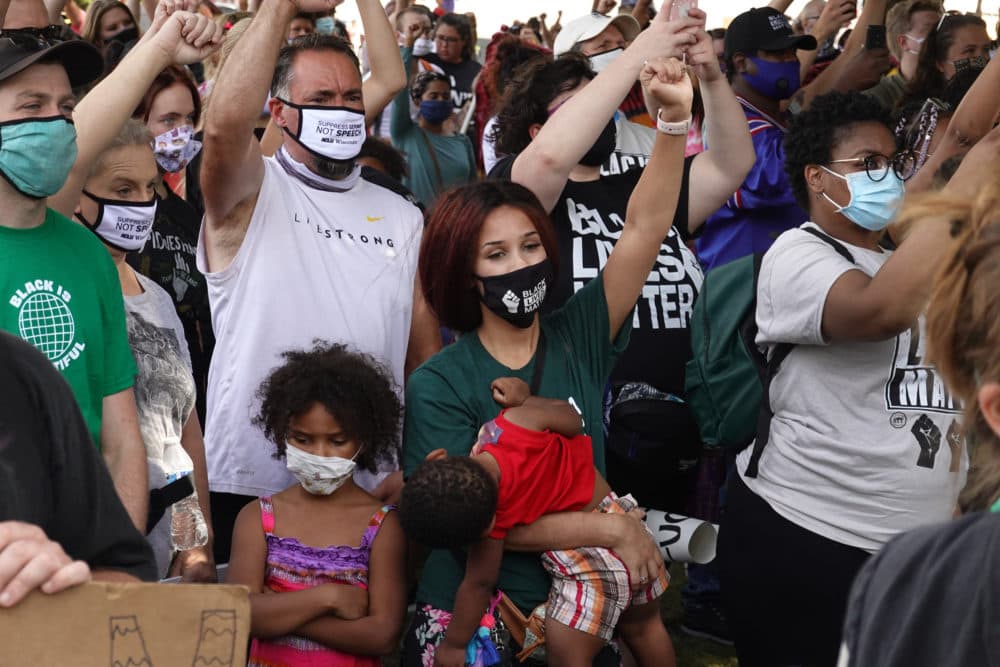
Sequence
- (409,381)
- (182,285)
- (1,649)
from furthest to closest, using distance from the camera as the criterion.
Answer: (182,285)
(409,381)
(1,649)

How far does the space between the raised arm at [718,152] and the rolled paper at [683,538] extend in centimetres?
112

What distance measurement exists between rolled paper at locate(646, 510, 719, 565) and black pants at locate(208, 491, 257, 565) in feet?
4.21


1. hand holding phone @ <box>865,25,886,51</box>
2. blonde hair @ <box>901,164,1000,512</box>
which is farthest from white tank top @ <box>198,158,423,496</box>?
hand holding phone @ <box>865,25,886,51</box>

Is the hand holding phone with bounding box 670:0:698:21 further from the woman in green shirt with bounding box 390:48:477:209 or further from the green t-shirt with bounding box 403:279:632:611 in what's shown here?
the woman in green shirt with bounding box 390:48:477:209

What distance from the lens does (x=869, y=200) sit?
343cm

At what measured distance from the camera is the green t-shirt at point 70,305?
268cm

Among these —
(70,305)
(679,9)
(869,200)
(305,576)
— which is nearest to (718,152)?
(679,9)

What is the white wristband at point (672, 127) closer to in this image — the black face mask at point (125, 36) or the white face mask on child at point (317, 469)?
the white face mask on child at point (317, 469)

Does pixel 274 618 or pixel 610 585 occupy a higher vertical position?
pixel 610 585

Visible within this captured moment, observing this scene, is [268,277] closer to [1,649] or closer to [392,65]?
[392,65]

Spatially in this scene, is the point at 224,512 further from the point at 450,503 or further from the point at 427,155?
the point at 427,155

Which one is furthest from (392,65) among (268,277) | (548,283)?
(548,283)

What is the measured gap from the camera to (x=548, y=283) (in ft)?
10.8

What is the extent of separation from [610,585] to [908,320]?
1.02m
